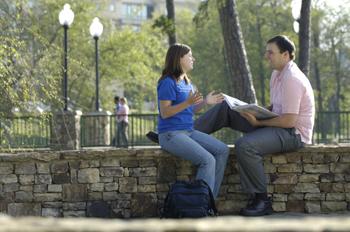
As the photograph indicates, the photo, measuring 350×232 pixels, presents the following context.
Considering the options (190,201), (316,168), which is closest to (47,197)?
(190,201)

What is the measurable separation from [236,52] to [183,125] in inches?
227

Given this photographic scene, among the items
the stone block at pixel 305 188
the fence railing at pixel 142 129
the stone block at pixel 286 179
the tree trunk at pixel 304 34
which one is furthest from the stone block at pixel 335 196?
the fence railing at pixel 142 129

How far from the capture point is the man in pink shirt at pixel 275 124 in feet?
19.6

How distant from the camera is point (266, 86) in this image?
33812 millimetres

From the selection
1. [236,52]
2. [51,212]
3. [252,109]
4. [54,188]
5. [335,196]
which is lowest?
[51,212]

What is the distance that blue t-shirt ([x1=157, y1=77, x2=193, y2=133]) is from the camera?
6004 millimetres

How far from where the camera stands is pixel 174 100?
19.9 feet

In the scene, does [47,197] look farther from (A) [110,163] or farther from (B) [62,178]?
(A) [110,163]

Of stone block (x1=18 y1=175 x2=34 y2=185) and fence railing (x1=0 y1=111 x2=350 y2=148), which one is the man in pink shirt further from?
fence railing (x1=0 y1=111 x2=350 y2=148)

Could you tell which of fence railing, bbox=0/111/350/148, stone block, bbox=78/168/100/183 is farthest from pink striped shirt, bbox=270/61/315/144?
fence railing, bbox=0/111/350/148

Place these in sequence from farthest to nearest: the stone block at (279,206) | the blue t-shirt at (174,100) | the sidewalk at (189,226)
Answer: the stone block at (279,206) < the blue t-shirt at (174,100) < the sidewalk at (189,226)

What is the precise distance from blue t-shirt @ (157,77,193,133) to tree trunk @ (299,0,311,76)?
26.8ft

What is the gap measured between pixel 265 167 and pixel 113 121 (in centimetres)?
1227

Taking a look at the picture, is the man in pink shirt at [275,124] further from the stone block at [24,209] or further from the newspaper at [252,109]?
the stone block at [24,209]
